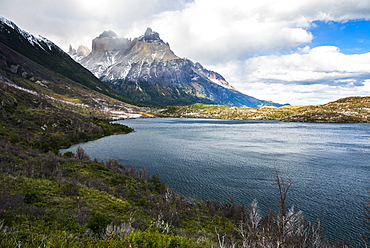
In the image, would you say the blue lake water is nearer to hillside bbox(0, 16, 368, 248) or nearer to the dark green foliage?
hillside bbox(0, 16, 368, 248)

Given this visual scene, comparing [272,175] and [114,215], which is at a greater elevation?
[114,215]

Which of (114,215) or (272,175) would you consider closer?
(114,215)

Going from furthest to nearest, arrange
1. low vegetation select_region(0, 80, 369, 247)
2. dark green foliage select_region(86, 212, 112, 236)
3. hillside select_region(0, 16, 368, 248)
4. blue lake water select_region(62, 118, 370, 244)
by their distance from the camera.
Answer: blue lake water select_region(62, 118, 370, 244) → dark green foliage select_region(86, 212, 112, 236) → hillside select_region(0, 16, 368, 248) → low vegetation select_region(0, 80, 369, 247)

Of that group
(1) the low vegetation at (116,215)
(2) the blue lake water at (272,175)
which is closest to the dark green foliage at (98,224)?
(1) the low vegetation at (116,215)

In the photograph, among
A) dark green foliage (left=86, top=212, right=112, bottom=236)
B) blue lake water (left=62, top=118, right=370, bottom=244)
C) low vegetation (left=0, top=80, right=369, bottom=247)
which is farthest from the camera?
blue lake water (left=62, top=118, right=370, bottom=244)

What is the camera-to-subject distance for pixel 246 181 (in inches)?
1626

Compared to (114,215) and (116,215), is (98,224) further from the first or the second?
(116,215)

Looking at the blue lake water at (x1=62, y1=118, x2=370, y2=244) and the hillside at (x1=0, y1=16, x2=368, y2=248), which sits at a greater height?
the hillside at (x1=0, y1=16, x2=368, y2=248)

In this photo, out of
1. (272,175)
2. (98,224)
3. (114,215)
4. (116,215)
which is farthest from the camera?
(272,175)

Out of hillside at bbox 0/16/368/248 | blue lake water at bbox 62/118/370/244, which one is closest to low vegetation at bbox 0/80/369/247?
hillside at bbox 0/16/368/248

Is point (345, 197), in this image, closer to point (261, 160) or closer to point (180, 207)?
point (261, 160)

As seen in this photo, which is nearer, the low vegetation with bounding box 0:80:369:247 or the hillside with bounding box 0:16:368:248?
the low vegetation with bounding box 0:80:369:247

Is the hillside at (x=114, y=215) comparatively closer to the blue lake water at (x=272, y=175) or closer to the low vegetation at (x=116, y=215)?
the low vegetation at (x=116, y=215)

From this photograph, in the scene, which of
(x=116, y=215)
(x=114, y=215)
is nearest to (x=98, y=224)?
(x=114, y=215)
